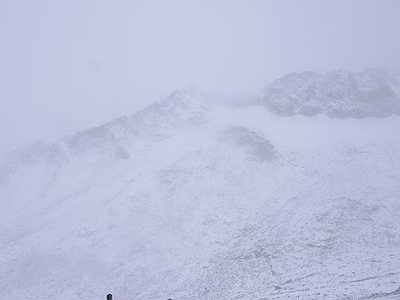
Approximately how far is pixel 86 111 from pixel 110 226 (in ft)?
145

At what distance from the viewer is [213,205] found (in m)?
34.2

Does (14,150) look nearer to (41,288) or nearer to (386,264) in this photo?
(41,288)

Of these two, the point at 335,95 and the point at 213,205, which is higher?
the point at 335,95

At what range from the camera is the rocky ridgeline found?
48406mm

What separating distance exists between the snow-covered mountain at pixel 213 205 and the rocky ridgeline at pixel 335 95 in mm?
325

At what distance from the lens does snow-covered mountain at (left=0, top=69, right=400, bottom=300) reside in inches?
955

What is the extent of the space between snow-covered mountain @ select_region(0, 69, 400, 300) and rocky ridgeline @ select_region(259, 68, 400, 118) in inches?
12.8

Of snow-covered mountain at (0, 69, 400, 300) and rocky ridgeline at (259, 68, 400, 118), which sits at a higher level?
rocky ridgeline at (259, 68, 400, 118)

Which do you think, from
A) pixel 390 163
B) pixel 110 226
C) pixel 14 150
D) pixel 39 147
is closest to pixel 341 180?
pixel 390 163

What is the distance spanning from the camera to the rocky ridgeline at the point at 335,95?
4841 centimetres

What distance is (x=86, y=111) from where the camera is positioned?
2763 inches

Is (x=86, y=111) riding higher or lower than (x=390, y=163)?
higher

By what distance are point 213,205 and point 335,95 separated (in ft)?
103

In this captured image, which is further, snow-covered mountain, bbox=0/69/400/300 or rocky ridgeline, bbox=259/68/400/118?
rocky ridgeline, bbox=259/68/400/118
